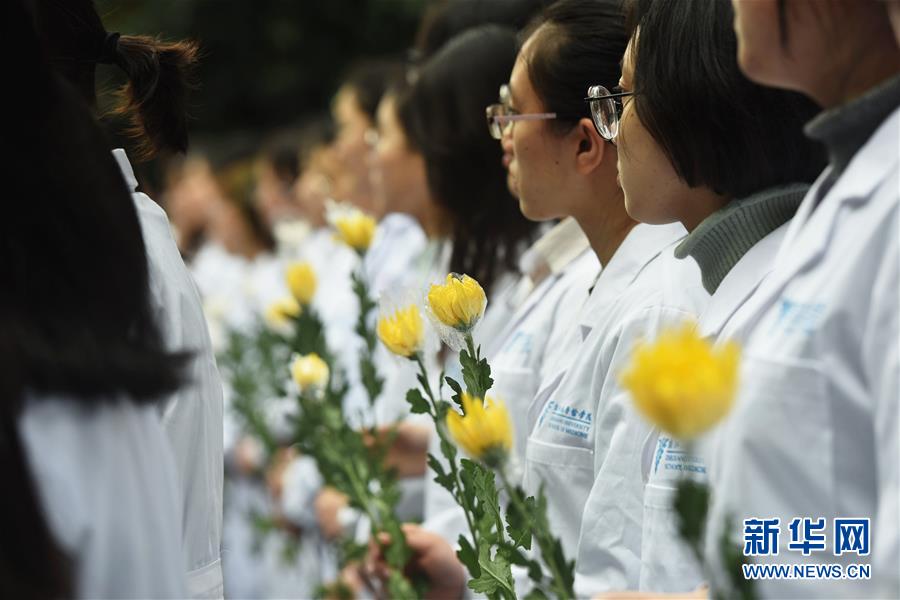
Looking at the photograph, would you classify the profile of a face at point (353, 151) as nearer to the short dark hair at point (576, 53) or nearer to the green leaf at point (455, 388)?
the short dark hair at point (576, 53)

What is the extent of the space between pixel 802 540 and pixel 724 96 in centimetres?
98

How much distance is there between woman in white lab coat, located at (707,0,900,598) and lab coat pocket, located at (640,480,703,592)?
15.0 inches

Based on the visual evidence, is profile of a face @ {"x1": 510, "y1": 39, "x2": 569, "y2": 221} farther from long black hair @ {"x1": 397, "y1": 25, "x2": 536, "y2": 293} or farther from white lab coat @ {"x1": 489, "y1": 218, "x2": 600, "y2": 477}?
long black hair @ {"x1": 397, "y1": 25, "x2": 536, "y2": 293}

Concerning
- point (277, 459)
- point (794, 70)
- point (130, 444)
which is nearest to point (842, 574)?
point (794, 70)

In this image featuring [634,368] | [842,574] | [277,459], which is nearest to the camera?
[634,368]

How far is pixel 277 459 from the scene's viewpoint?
21.6ft

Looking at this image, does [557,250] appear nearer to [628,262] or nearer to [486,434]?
[628,262]

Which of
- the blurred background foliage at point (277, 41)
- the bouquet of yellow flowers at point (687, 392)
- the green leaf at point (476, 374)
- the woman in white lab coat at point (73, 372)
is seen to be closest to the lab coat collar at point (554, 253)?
the green leaf at point (476, 374)

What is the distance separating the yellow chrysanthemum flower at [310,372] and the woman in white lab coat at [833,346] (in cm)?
211

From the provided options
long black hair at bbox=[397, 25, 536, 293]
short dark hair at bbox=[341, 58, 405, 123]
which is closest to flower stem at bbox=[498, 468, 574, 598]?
long black hair at bbox=[397, 25, 536, 293]

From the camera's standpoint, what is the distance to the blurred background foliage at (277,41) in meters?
13.9

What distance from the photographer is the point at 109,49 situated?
2.50m

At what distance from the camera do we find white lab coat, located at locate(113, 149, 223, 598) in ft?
6.93

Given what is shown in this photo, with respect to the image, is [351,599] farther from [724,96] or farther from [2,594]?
[2,594]
